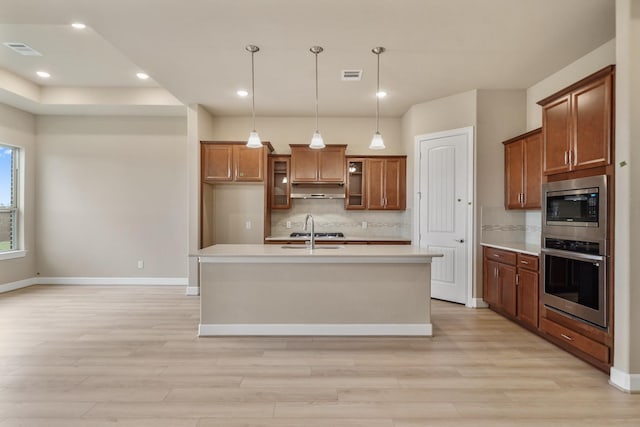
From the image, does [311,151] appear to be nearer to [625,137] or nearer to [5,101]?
[625,137]

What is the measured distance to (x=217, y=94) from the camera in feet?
15.8

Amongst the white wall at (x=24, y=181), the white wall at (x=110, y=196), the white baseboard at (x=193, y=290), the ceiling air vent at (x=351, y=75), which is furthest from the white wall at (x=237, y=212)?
the white wall at (x=24, y=181)

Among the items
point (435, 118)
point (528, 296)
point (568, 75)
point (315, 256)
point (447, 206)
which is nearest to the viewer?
point (315, 256)

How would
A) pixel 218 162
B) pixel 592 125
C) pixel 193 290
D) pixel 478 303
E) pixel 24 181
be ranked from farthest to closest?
pixel 24 181
pixel 218 162
pixel 193 290
pixel 478 303
pixel 592 125

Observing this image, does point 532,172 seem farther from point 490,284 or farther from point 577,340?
point 577,340

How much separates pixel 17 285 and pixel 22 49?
3674 millimetres

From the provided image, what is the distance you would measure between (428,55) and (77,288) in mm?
6199

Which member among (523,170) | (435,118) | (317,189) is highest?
(435,118)

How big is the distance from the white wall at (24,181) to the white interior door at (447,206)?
635 cm

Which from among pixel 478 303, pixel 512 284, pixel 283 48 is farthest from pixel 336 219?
pixel 283 48

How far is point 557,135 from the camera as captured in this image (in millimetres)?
3088

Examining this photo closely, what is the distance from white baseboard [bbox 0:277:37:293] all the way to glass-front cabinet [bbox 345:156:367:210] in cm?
543

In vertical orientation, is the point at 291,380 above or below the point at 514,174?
below

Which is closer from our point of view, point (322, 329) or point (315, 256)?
point (315, 256)
